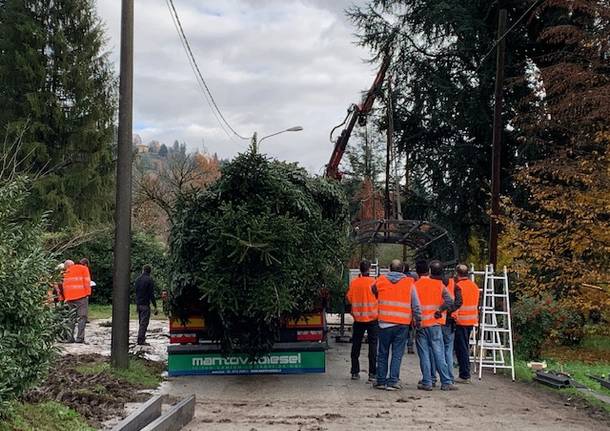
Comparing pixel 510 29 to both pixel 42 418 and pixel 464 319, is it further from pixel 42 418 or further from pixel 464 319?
pixel 42 418

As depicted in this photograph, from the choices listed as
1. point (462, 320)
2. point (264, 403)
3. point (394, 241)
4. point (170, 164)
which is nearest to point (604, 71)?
point (394, 241)

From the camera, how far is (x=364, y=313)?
37.8 ft

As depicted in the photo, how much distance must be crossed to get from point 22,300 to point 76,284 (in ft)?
33.5

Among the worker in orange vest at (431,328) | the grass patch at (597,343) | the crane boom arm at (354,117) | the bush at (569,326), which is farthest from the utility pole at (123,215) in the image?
the crane boom arm at (354,117)

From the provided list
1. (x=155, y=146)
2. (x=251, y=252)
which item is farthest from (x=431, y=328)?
(x=155, y=146)

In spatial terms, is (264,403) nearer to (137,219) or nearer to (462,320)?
(462,320)

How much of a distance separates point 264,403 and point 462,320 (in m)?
4.08

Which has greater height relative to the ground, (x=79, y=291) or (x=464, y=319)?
(x=79, y=291)

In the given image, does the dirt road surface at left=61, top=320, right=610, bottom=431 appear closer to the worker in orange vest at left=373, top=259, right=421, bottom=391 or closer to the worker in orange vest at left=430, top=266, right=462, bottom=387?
the worker in orange vest at left=373, top=259, right=421, bottom=391

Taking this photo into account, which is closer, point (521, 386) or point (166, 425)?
point (166, 425)

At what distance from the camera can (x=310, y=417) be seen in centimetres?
859

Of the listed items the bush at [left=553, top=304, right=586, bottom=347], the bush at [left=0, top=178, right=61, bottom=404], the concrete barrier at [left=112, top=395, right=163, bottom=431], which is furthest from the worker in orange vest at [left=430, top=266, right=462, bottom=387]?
the bush at [left=0, top=178, right=61, bottom=404]

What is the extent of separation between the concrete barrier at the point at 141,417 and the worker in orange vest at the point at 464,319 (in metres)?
5.95

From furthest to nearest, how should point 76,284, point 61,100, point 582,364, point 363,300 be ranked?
point 61,100 → point 582,364 → point 76,284 → point 363,300
